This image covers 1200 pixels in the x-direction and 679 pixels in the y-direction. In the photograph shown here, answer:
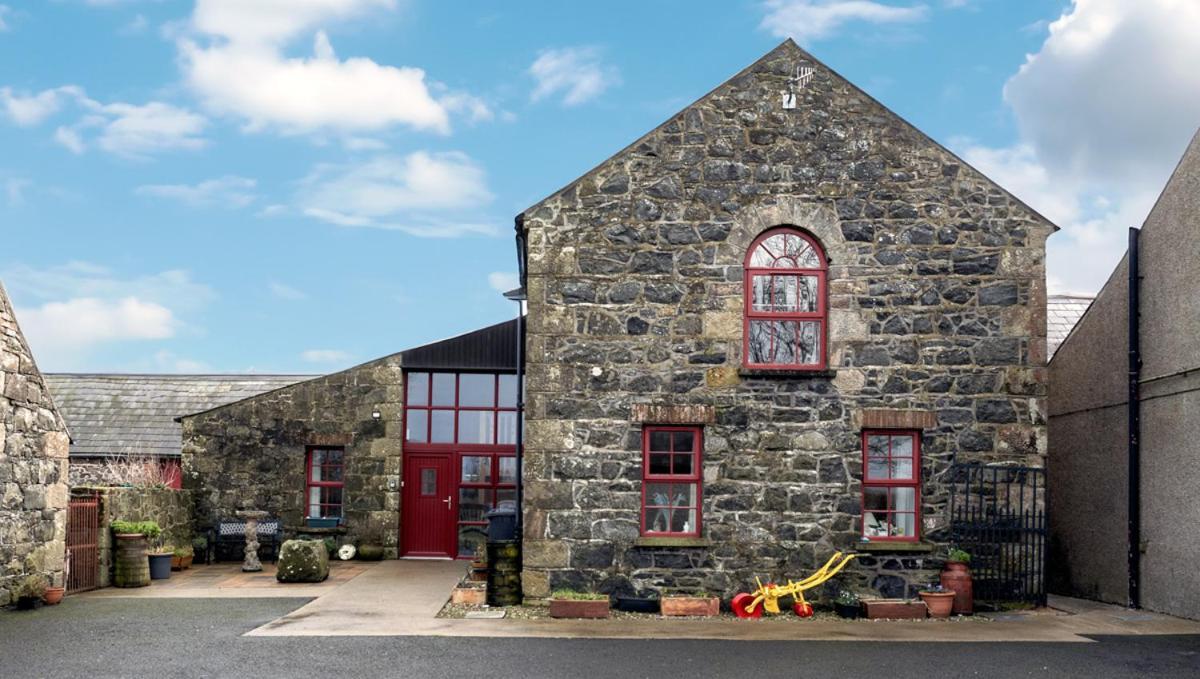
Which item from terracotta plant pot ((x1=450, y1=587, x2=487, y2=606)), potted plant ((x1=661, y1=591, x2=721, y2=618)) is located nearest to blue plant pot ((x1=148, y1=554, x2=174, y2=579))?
terracotta plant pot ((x1=450, y1=587, x2=487, y2=606))

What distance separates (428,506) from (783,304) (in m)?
9.65

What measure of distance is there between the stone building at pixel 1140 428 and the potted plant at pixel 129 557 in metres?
13.4

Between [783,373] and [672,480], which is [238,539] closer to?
[672,480]

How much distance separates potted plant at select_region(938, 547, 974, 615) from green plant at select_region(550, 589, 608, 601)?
13.6ft

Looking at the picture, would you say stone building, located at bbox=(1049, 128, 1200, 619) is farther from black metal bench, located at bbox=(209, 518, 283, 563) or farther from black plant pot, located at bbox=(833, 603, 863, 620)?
black metal bench, located at bbox=(209, 518, 283, 563)

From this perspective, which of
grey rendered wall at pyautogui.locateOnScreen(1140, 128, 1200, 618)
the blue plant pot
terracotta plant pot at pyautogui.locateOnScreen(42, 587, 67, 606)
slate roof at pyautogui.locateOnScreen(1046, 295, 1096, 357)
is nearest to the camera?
grey rendered wall at pyautogui.locateOnScreen(1140, 128, 1200, 618)

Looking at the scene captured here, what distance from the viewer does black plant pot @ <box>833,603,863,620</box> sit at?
13867mm

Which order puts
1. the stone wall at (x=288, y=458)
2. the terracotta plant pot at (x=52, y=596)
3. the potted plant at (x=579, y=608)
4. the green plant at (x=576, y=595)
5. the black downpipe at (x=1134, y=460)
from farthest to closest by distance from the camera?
the stone wall at (x=288, y=458) < the black downpipe at (x=1134, y=460) < the terracotta plant pot at (x=52, y=596) < the green plant at (x=576, y=595) < the potted plant at (x=579, y=608)

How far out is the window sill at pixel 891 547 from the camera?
14.2 meters

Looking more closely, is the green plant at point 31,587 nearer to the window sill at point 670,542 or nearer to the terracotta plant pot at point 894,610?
the window sill at point 670,542

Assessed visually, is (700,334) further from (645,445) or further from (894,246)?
(894,246)

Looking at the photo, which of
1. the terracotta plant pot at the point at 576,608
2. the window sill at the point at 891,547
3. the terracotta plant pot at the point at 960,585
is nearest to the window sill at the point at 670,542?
the terracotta plant pot at the point at 576,608

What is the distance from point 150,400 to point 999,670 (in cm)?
2379

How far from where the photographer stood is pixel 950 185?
48.0 feet
